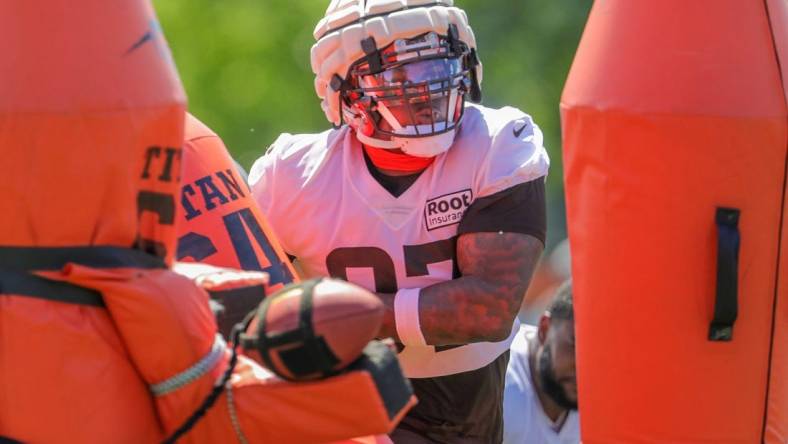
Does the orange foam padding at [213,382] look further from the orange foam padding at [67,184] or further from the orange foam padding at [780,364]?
the orange foam padding at [780,364]

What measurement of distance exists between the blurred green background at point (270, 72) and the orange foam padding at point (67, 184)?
5.85 meters

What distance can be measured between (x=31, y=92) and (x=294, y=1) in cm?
627

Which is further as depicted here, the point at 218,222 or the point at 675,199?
the point at 218,222

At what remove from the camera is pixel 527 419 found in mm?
4242

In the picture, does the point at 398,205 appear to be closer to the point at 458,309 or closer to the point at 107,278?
the point at 458,309

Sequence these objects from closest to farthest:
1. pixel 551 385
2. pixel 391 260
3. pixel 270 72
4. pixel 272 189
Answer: pixel 391 260 → pixel 272 189 → pixel 551 385 → pixel 270 72

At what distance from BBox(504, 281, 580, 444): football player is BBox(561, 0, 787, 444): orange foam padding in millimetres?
1249

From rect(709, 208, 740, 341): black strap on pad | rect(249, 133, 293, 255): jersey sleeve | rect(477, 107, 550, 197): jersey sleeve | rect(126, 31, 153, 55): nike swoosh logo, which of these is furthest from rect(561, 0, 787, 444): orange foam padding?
rect(249, 133, 293, 255): jersey sleeve

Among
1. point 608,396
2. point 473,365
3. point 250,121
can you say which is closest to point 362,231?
point 473,365

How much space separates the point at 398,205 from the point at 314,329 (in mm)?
1444

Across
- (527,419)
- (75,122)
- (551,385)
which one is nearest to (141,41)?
(75,122)

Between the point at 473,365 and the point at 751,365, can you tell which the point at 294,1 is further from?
the point at 751,365

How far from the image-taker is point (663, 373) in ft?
8.85

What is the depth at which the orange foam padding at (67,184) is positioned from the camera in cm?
246
